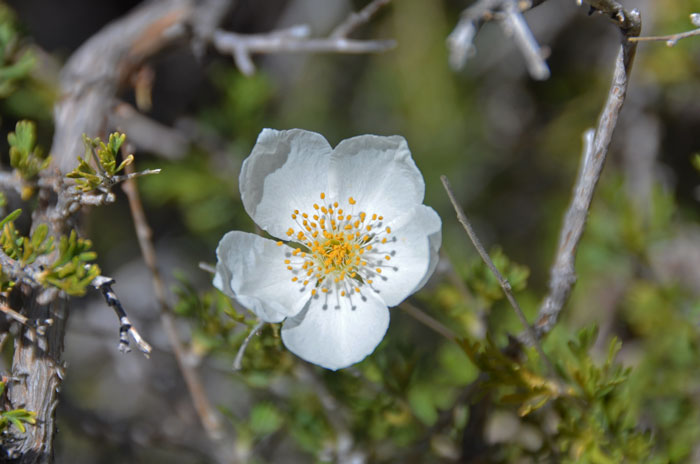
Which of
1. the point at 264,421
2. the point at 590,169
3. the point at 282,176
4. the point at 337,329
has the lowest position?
the point at 264,421

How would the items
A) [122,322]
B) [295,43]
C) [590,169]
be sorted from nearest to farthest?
[122,322] → [590,169] → [295,43]

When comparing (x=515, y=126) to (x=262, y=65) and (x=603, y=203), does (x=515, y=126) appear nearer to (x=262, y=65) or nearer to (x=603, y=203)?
(x=603, y=203)

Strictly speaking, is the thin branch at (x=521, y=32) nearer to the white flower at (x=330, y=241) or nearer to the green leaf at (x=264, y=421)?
the white flower at (x=330, y=241)

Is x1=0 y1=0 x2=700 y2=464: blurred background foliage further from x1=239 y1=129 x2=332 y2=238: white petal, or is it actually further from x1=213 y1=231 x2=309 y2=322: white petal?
x1=239 y1=129 x2=332 y2=238: white petal

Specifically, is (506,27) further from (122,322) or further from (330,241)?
(122,322)

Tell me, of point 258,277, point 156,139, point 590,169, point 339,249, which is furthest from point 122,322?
point 156,139

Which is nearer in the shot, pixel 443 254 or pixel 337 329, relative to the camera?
pixel 337 329

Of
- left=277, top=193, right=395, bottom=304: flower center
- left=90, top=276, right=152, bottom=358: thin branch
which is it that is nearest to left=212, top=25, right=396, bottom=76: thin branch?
left=277, top=193, right=395, bottom=304: flower center

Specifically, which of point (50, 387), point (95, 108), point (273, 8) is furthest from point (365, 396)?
point (273, 8)
